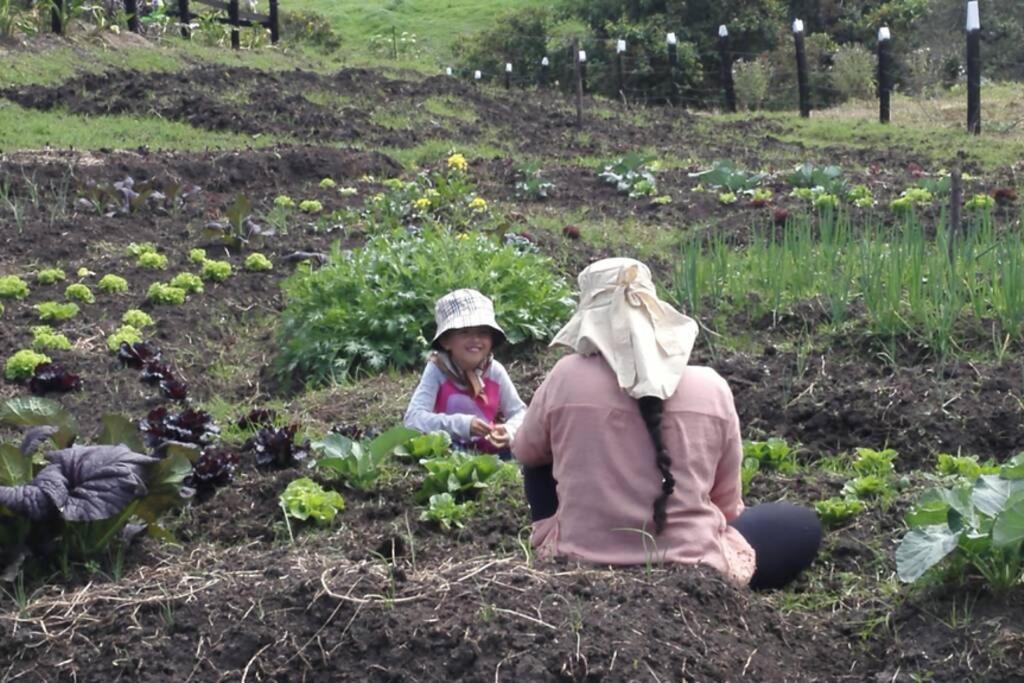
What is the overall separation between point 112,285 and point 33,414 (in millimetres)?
4164

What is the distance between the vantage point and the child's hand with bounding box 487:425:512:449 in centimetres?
587

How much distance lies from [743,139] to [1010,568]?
1494 centimetres

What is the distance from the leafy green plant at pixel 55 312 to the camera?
8633mm

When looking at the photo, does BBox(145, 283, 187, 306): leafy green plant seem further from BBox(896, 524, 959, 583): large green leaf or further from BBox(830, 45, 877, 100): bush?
BBox(830, 45, 877, 100): bush

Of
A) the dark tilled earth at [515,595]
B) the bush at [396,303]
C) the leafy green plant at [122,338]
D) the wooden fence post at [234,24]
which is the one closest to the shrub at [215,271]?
the leafy green plant at [122,338]

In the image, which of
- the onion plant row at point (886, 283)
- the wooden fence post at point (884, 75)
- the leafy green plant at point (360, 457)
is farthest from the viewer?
the wooden fence post at point (884, 75)

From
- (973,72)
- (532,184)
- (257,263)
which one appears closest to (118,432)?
(257,263)

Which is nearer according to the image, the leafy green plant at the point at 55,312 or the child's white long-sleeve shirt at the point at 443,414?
the child's white long-sleeve shirt at the point at 443,414

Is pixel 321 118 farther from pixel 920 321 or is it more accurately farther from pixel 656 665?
pixel 656 665

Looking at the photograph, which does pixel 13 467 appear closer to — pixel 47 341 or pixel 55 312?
pixel 47 341

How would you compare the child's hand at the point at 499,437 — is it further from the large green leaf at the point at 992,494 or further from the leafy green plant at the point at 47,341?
the leafy green plant at the point at 47,341

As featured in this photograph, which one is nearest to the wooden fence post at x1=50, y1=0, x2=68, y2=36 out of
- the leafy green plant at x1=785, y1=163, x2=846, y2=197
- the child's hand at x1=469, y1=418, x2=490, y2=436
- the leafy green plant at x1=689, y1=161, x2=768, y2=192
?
the leafy green plant at x1=689, y1=161, x2=768, y2=192

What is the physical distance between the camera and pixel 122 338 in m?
8.24

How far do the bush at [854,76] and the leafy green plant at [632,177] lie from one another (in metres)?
15.1
